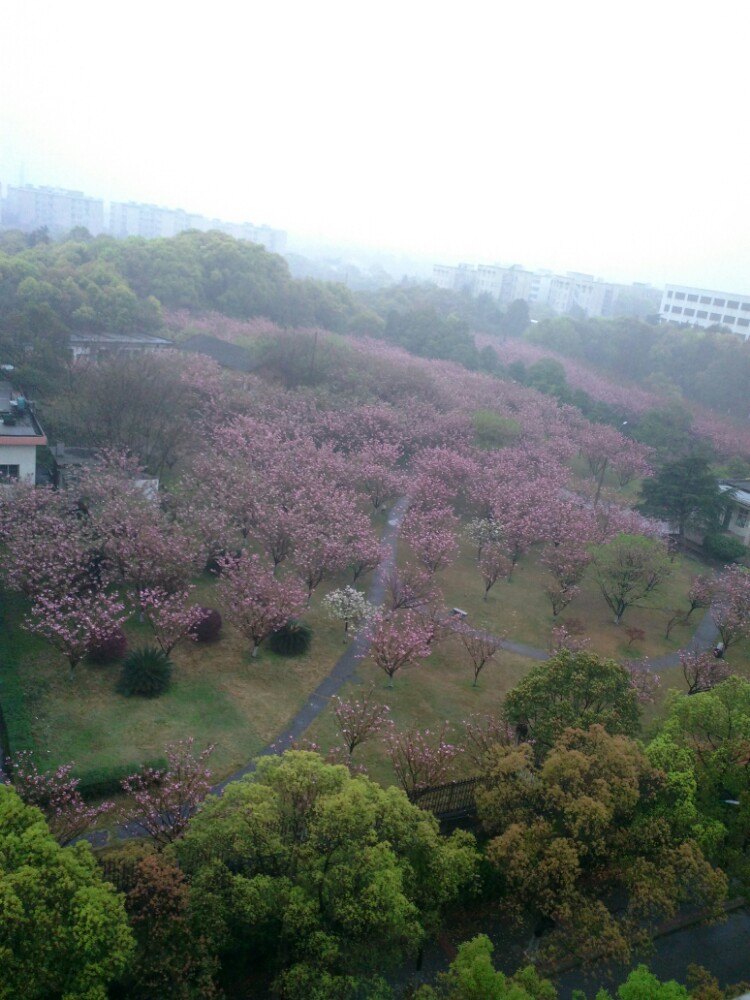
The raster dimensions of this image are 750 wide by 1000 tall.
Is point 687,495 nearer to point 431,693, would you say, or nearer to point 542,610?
point 542,610

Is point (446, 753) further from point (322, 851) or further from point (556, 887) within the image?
point (322, 851)

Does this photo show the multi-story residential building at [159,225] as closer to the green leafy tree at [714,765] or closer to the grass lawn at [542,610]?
the grass lawn at [542,610]

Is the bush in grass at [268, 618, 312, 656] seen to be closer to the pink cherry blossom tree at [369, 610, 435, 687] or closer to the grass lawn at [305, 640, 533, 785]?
the grass lawn at [305, 640, 533, 785]

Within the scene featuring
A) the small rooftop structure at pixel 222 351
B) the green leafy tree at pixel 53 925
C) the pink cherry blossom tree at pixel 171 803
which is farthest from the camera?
the small rooftop structure at pixel 222 351

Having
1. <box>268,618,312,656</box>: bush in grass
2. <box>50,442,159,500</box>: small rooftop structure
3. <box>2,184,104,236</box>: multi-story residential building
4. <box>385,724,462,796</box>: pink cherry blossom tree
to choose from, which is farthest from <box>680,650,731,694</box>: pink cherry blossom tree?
<box>2,184,104,236</box>: multi-story residential building

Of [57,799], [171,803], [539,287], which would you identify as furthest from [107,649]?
[539,287]

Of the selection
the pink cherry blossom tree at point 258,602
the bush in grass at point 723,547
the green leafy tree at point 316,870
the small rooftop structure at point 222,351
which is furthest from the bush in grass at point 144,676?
the small rooftop structure at point 222,351
